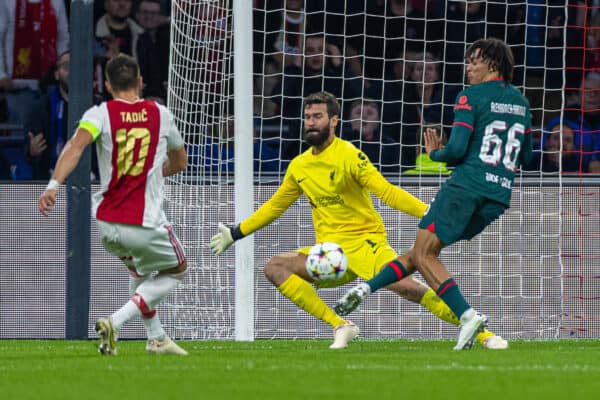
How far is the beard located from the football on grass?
0.81 meters

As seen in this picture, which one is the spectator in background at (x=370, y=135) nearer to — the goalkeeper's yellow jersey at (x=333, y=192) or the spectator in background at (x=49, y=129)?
the spectator in background at (x=49, y=129)

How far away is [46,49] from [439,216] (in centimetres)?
645

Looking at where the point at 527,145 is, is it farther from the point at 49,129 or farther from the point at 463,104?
the point at 49,129

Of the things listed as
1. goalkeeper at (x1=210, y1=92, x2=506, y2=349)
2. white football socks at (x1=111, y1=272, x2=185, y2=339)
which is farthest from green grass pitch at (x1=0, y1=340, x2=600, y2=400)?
goalkeeper at (x1=210, y1=92, x2=506, y2=349)

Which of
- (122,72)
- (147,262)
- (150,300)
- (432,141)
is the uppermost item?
(122,72)

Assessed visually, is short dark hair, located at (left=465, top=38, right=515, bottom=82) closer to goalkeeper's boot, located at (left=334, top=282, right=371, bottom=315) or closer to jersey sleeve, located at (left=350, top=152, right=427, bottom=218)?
jersey sleeve, located at (left=350, top=152, right=427, bottom=218)

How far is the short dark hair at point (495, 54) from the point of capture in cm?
839

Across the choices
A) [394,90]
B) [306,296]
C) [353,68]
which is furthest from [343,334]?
[353,68]

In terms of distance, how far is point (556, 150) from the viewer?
40.5 feet

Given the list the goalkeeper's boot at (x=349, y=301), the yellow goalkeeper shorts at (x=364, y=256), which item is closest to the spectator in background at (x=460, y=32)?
the yellow goalkeeper shorts at (x=364, y=256)

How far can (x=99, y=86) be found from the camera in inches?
524

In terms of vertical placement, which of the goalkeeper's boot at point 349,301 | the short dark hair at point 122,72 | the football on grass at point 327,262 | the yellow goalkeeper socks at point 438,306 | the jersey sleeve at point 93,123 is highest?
the short dark hair at point 122,72

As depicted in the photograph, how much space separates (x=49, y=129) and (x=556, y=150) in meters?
4.75

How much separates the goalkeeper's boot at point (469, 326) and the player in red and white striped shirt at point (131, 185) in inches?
70.0
